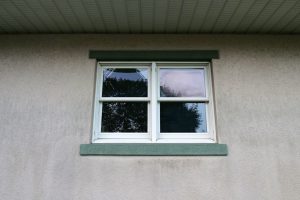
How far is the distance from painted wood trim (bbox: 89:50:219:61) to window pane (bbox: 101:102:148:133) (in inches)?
26.1

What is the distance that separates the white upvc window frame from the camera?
395 centimetres

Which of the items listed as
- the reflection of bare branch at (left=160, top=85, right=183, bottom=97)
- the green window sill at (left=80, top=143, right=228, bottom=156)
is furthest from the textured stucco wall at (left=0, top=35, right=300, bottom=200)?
the reflection of bare branch at (left=160, top=85, right=183, bottom=97)

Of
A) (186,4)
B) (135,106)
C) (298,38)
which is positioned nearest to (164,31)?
(186,4)

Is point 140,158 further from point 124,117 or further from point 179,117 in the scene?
point 179,117

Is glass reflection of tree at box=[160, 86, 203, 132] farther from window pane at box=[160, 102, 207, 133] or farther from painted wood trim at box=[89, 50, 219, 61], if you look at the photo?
painted wood trim at box=[89, 50, 219, 61]

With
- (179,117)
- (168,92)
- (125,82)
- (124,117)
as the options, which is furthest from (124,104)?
(179,117)

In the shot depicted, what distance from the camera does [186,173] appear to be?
368 cm

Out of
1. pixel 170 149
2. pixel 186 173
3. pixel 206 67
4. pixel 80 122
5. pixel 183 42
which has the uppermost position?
pixel 183 42

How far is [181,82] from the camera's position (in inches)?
169

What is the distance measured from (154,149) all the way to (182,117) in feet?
2.08

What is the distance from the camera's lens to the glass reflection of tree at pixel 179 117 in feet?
13.2

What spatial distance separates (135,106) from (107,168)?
37.4 inches

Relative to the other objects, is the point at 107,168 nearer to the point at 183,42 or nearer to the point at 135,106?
the point at 135,106

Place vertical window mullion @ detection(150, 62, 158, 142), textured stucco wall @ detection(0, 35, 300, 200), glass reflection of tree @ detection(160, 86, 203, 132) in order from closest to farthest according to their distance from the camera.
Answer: textured stucco wall @ detection(0, 35, 300, 200) < vertical window mullion @ detection(150, 62, 158, 142) < glass reflection of tree @ detection(160, 86, 203, 132)
